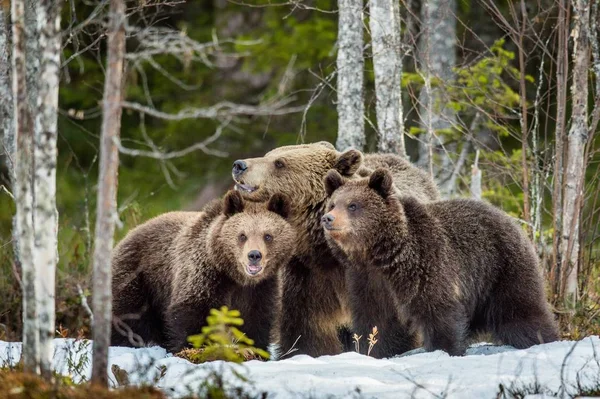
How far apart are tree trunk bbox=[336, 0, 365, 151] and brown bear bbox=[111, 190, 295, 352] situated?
8.13 ft

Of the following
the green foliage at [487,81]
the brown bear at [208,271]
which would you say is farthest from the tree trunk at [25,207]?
the green foliage at [487,81]

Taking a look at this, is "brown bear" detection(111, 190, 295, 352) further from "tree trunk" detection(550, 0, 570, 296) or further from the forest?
"tree trunk" detection(550, 0, 570, 296)

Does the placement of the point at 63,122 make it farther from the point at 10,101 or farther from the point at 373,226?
the point at 373,226

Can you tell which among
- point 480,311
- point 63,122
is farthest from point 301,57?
point 480,311

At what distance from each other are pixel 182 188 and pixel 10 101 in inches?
319

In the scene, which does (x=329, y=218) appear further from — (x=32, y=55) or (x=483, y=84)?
(x=483, y=84)

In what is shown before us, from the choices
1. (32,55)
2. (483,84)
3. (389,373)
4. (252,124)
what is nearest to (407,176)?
(389,373)

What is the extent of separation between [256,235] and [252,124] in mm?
8424

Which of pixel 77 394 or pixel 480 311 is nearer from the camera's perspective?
pixel 77 394

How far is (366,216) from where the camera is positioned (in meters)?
7.01

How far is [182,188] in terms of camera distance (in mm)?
15391

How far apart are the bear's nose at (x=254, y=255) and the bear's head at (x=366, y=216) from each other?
0.57 metres

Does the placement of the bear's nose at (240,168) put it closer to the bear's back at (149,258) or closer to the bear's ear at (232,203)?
the bear's ear at (232,203)

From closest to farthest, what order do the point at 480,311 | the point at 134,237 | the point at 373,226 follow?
the point at 373,226 < the point at 480,311 < the point at 134,237
